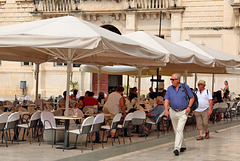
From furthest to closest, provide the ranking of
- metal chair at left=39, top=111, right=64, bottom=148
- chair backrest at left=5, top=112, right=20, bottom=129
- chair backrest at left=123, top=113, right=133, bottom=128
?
chair backrest at left=123, top=113, right=133, bottom=128
metal chair at left=39, top=111, right=64, bottom=148
chair backrest at left=5, top=112, right=20, bottom=129

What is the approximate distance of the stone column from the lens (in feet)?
108

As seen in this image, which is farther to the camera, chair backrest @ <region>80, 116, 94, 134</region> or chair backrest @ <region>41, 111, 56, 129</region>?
chair backrest @ <region>41, 111, 56, 129</region>

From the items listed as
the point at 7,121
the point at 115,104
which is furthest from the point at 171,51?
the point at 7,121

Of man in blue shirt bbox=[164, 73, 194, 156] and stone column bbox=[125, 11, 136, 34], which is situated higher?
stone column bbox=[125, 11, 136, 34]

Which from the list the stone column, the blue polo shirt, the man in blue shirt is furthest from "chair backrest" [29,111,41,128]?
the stone column

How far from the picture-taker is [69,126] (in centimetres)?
1263

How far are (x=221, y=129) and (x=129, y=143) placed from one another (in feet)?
19.7

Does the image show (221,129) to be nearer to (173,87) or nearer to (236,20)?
(173,87)

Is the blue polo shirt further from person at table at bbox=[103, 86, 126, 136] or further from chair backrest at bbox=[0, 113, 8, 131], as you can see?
chair backrest at bbox=[0, 113, 8, 131]

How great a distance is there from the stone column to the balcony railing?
45 cm

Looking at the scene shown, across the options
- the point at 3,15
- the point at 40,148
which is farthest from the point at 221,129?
the point at 3,15

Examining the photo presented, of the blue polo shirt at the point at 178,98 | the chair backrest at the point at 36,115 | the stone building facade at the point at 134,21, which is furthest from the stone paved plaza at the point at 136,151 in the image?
the stone building facade at the point at 134,21

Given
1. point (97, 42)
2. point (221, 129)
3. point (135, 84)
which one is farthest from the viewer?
point (135, 84)

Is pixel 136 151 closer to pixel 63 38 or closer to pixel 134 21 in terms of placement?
pixel 63 38
